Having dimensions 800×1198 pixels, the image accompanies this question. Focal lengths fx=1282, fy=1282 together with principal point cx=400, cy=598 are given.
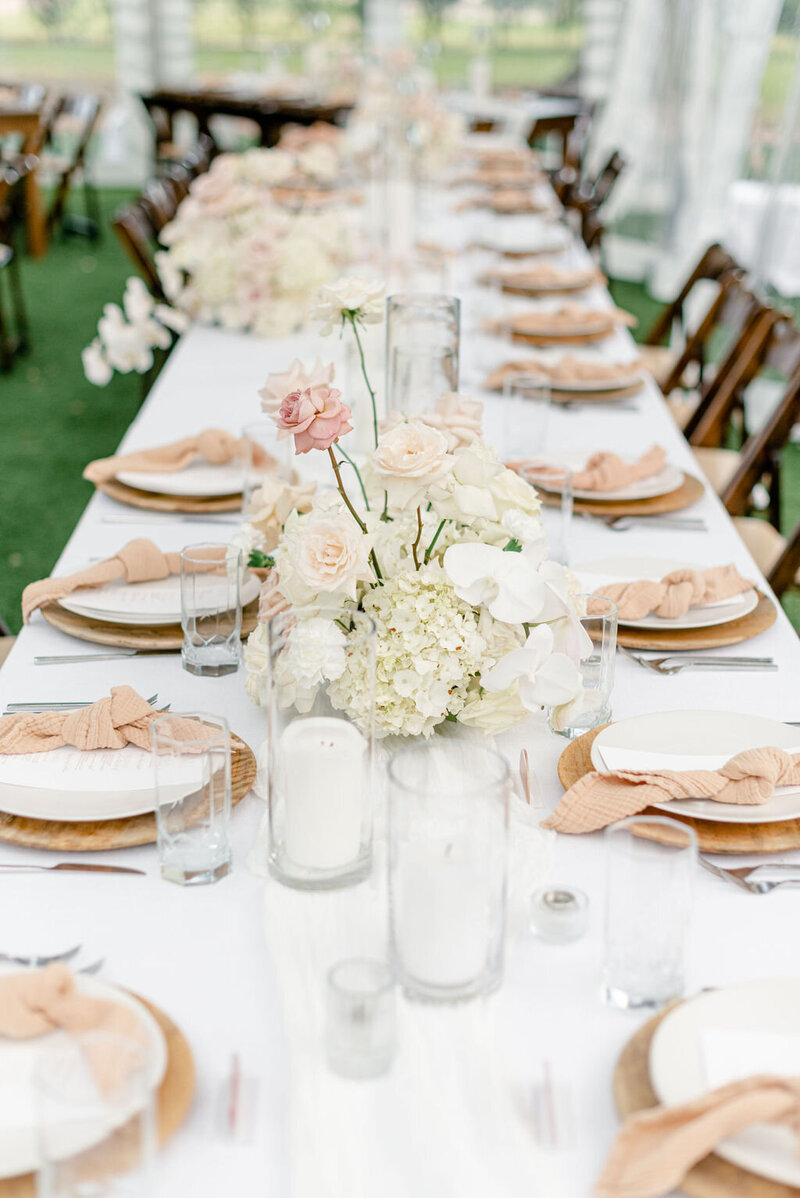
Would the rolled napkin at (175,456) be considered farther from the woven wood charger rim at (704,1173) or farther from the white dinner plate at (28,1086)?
the woven wood charger rim at (704,1173)

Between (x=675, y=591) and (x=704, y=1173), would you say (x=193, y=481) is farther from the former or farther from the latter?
(x=704, y=1173)

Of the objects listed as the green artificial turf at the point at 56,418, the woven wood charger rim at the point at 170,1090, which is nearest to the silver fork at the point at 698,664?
the woven wood charger rim at the point at 170,1090

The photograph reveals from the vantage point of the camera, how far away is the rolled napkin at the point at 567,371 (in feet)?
8.40

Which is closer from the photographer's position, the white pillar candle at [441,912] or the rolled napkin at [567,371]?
the white pillar candle at [441,912]

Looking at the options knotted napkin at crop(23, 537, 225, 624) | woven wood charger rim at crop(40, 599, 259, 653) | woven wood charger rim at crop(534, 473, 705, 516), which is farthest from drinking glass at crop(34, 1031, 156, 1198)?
woven wood charger rim at crop(534, 473, 705, 516)

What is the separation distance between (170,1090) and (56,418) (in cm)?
439

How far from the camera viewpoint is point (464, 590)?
3.70ft

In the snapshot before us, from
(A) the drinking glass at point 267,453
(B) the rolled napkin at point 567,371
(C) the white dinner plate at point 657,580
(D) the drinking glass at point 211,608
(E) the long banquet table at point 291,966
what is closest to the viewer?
(E) the long banquet table at point 291,966

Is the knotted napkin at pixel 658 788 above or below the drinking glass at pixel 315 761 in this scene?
below

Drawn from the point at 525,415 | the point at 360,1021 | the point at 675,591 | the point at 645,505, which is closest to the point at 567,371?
the point at 525,415

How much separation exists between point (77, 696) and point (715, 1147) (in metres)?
0.83

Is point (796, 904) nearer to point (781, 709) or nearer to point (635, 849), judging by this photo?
point (635, 849)

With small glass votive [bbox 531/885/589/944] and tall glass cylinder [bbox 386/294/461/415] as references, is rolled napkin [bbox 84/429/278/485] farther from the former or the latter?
small glass votive [bbox 531/885/589/944]

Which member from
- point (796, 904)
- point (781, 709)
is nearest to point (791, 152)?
point (781, 709)
